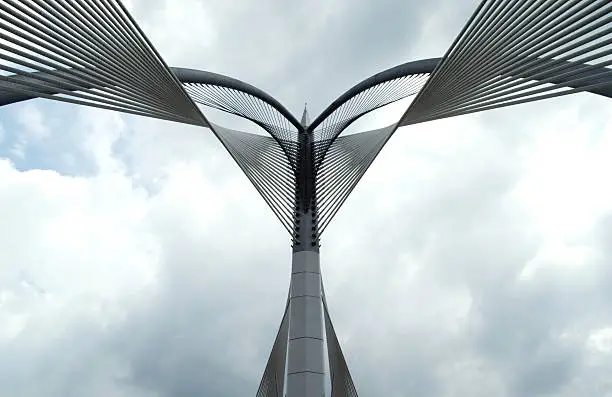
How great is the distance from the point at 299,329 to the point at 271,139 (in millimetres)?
8746

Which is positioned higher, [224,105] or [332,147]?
[332,147]

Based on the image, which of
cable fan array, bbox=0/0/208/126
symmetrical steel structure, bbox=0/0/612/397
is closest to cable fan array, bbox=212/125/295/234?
symmetrical steel structure, bbox=0/0/612/397

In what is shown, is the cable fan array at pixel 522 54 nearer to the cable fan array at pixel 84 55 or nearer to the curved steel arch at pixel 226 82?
the cable fan array at pixel 84 55

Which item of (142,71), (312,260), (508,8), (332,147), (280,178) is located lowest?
(508,8)

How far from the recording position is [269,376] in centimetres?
2655

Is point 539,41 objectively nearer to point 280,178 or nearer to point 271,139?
point 280,178

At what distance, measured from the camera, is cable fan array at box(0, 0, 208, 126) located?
929cm

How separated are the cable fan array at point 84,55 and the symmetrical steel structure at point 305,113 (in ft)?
0.10

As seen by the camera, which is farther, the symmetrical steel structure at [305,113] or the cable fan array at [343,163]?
the cable fan array at [343,163]

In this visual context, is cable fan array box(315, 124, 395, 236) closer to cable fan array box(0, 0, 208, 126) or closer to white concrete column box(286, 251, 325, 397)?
white concrete column box(286, 251, 325, 397)

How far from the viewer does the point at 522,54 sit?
11711mm

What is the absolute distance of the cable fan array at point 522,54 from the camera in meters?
9.55

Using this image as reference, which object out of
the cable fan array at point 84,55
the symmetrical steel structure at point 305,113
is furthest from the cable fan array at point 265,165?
the cable fan array at point 84,55

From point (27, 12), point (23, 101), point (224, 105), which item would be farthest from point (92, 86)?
point (224, 105)
